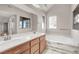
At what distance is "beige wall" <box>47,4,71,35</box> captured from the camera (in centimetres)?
160

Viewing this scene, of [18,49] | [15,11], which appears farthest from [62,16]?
[18,49]

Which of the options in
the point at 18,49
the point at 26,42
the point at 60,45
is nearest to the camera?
the point at 18,49

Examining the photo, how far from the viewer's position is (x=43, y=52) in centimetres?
161

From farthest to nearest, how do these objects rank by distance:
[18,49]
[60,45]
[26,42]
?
1. [60,45]
2. [26,42]
3. [18,49]

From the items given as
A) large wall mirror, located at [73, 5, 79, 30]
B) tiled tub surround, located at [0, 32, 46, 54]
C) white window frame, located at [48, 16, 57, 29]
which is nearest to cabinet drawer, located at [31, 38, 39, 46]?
tiled tub surround, located at [0, 32, 46, 54]

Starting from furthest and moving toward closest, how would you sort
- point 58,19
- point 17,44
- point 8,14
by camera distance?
point 58,19 < point 8,14 < point 17,44

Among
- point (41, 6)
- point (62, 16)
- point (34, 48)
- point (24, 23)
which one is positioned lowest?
point (34, 48)

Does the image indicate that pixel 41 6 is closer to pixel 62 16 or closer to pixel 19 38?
pixel 62 16

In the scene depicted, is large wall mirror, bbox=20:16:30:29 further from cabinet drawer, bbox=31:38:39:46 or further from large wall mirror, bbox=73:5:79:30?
large wall mirror, bbox=73:5:79:30

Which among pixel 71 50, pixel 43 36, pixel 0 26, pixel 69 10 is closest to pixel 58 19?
pixel 69 10

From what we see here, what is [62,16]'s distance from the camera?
1.63 m

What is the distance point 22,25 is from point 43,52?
53 cm

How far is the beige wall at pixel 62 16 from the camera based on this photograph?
1.60 m
